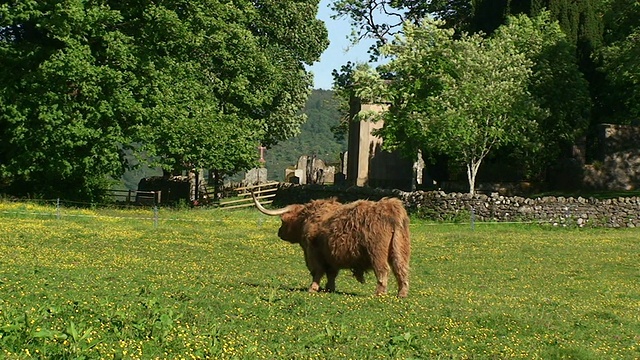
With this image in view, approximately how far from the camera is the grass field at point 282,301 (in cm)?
1286

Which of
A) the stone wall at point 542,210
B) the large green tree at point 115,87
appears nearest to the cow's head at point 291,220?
the stone wall at point 542,210

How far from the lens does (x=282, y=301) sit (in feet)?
55.9

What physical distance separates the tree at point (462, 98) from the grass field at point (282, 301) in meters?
12.8

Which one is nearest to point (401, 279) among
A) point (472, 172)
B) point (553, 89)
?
point (472, 172)

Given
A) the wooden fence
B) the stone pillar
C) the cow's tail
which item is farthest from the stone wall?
the cow's tail

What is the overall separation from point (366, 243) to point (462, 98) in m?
30.3

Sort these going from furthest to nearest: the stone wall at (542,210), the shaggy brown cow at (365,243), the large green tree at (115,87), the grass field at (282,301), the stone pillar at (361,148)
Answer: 1. the stone pillar at (361,148)
2. the large green tree at (115,87)
3. the stone wall at (542,210)
4. the shaggy brown cow at (365,243)
5. the grass field at (282,301)

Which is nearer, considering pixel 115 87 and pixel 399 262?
pixel 399 262

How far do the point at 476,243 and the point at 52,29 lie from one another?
21713 millimetres

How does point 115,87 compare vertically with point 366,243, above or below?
above

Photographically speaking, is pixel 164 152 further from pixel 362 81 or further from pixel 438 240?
pixel 438 240

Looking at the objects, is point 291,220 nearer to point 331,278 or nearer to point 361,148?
point 331,278

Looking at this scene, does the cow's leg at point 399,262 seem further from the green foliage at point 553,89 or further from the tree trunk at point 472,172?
the green foliage at point 553,89

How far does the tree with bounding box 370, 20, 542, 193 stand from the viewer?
4800cm
